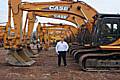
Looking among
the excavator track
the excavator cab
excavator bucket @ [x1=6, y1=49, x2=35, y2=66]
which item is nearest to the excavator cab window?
the excavator cab

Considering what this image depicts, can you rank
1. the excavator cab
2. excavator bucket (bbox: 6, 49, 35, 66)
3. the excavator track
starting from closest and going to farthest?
the excavator track → the excavator cab → excavator bucket (bbox: 6, 49, 35, 66)

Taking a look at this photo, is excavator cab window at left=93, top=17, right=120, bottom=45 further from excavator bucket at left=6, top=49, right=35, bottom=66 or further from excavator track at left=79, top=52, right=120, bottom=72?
excavator bucket at left=6, top=49, right=35, bottom=66

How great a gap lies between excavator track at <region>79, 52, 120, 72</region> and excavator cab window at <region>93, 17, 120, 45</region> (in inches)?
25.0

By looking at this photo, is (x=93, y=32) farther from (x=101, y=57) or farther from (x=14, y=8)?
(x=14, y=8)

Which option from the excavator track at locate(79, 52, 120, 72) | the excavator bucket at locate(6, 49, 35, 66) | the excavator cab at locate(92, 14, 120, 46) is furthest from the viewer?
the excavator bucket at locate(6, 49, 35, 66)

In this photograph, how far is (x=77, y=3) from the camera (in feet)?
65.9

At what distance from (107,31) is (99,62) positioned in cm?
153

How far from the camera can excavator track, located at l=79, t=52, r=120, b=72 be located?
53.0 ft

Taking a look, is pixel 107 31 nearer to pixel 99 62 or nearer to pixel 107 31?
pixel 107 31

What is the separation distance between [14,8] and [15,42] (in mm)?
1892

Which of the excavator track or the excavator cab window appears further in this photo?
the excavator cab window

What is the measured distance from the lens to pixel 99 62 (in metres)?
16.2

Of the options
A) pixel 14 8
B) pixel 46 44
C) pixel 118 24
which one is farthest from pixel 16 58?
pixel 46 44

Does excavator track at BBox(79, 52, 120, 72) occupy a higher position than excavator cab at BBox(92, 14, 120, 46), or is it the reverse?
excavator cab at BBox(92, 14, 120, 46)
